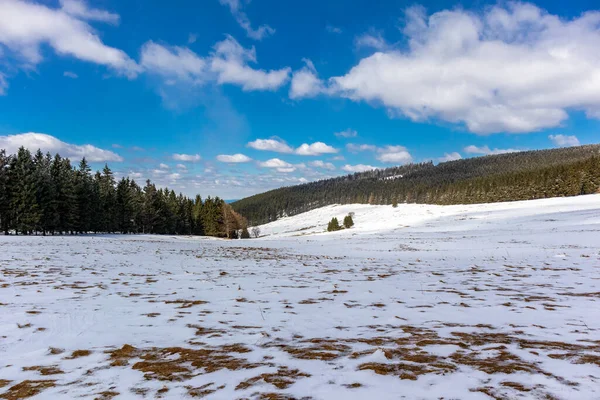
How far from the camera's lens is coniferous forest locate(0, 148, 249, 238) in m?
41.2

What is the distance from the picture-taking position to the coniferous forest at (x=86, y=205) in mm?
41188

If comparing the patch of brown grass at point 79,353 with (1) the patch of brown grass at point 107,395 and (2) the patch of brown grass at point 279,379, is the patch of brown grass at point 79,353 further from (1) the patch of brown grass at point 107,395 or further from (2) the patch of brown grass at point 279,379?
(2) the patch of brown grass at point 279,379

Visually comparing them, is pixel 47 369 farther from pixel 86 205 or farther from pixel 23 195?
pixel 86 205

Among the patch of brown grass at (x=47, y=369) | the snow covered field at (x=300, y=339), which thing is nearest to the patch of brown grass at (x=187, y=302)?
the snow covered field at (x=300, y=339)

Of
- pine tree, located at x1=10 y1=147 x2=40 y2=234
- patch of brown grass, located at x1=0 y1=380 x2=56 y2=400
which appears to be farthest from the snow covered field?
pine tree, located at x1=10 y1=147 x2=40 y2=234

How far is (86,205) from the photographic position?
52.1 meters

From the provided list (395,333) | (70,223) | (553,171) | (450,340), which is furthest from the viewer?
(553,171)

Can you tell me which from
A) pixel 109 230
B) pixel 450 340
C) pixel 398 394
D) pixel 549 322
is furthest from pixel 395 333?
pixel 109 230

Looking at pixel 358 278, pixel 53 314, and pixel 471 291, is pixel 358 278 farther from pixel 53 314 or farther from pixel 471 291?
pixel 53 314

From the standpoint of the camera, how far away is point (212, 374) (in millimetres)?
3377

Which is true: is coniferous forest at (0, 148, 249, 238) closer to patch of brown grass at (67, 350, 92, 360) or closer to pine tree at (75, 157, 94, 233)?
pine tree at (75, 157, 94, 233)

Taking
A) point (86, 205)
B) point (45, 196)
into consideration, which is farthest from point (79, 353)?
point (86, 205)

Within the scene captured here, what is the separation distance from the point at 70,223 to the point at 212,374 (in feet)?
185


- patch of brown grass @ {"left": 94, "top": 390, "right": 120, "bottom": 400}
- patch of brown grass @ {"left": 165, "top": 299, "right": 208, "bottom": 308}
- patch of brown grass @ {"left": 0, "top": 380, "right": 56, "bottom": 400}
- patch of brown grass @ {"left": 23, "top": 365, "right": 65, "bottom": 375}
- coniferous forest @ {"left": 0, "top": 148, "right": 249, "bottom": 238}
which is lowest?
patch of brown grass @ {"left": 165, "top": 299, "right": 208, "bottom": 308}
